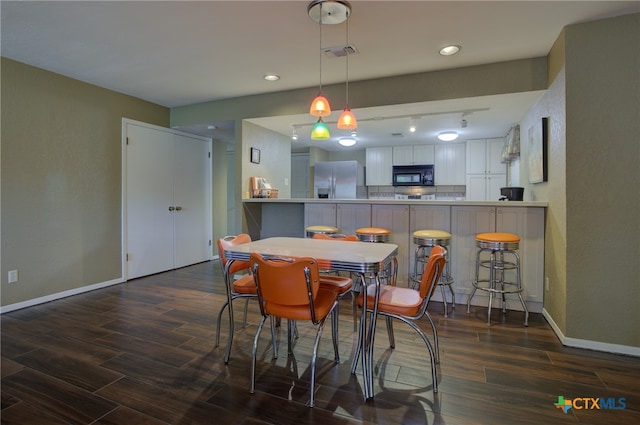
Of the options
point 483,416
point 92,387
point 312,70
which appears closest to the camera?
point 483,416

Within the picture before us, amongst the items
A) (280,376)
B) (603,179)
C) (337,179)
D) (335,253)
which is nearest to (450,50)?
(603,179)

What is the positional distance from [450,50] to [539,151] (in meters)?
1.28

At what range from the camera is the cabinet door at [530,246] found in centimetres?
319

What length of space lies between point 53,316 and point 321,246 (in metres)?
2.72

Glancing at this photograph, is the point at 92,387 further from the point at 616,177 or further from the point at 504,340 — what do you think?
the point at 616,177

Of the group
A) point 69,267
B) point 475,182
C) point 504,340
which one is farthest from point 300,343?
point 475,182

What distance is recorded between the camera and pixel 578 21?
8.13ft

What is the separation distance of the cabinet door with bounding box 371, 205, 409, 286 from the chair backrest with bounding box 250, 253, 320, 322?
2.11 m

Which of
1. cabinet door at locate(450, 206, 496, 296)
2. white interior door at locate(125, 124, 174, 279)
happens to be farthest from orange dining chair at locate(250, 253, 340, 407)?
white interior door at locate(125, 124, 174, 279)

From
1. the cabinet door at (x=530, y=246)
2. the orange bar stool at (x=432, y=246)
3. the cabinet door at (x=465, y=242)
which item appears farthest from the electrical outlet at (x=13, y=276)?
the cabinet door at (x=530, y=246)

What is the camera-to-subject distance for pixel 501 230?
3.33 meters

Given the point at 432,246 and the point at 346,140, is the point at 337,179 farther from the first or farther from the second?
the point at 432,246

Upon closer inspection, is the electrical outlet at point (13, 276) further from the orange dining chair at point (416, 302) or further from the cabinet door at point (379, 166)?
the cabinet door at point (379, 166)

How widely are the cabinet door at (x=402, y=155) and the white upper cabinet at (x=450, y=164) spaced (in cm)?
49
